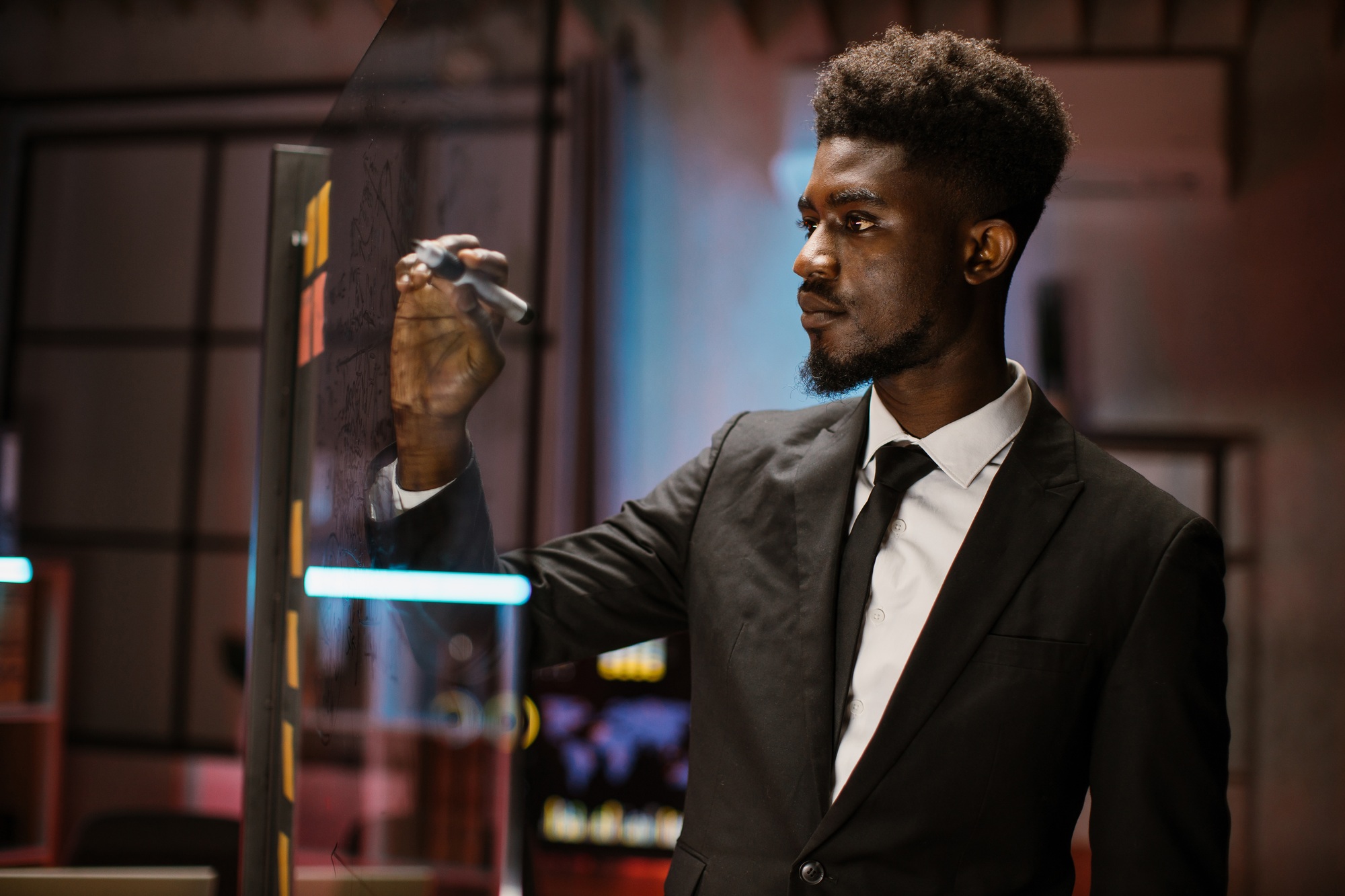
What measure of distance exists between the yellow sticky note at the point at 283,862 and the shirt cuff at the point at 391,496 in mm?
369

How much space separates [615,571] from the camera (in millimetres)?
1188

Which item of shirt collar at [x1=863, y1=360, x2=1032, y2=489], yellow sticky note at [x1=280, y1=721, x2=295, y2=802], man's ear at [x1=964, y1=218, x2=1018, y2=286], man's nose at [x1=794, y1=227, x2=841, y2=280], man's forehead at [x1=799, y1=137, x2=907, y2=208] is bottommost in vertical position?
yellow sticky note at [x1=280, y1=721, x2=295, y2=802]

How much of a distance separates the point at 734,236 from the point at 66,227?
283 centimetres

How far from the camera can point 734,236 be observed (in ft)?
14.4

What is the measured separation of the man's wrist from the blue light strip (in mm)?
101

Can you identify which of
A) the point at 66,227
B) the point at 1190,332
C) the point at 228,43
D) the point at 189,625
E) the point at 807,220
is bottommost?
the point at 189,625

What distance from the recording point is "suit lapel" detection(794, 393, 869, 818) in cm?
102

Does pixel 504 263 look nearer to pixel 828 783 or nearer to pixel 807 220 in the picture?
pixel 807 220

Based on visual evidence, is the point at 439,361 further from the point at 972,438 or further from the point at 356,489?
the point at 972,438

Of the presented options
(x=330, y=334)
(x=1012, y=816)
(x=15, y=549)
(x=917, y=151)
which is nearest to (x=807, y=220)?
(x=917, y=151)

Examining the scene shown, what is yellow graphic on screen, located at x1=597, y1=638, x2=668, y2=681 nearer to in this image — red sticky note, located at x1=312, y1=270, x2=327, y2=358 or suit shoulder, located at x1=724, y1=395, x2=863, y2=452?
suit shoulder, located at x1=724, y1=395, x2=863, y2=452

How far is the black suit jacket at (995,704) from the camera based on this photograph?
96 cm

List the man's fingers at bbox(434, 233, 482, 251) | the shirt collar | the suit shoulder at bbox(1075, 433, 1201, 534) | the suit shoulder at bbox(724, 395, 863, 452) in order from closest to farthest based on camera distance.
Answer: the man's fingers at bbox(434, 233, 482, 251)
the suit shoulder at bbox(1075, 433, 1201, 534)
the shirt collar
the suit shoulder at bbox(724, 395, 863, 452)

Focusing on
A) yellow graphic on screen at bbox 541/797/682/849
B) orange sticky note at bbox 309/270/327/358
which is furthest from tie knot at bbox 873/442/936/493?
yellow graphic on screen at bbox 541/797/682/849
